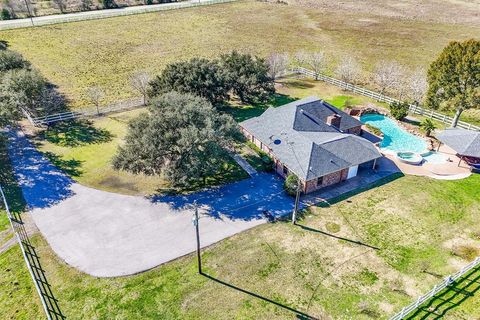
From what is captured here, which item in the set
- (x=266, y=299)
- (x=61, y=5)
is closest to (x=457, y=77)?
(x=266, y=299)

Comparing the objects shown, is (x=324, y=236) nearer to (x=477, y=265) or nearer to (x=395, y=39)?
(x=477, y=265)

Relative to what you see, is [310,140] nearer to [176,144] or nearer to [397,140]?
[176,144]

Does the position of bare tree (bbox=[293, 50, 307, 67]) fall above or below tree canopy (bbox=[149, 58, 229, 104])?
below

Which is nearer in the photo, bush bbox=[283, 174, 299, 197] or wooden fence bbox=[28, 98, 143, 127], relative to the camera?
bush bbox=[283, 174, 299, 197]

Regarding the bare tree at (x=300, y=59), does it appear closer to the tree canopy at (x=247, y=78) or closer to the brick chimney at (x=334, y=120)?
the tree canopy at (x=247, y=78)

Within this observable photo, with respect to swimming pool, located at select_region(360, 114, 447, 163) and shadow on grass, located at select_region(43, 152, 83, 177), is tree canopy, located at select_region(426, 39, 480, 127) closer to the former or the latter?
swimming pool, located at select_region(360, 114, 447, 163)

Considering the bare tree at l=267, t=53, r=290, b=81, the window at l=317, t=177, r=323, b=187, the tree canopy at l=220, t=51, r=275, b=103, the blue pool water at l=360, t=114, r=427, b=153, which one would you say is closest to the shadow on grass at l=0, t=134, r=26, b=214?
the tree canopy at l=220, t=51, r=275, b=103

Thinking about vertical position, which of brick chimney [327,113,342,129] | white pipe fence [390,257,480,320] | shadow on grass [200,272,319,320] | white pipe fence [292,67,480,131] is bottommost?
shadow on grass [200,272,319,320]

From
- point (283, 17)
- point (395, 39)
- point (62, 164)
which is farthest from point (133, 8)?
point (62, 164)

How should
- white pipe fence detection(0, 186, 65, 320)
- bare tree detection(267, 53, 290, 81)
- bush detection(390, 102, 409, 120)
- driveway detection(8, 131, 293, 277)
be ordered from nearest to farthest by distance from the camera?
white pipe fence detection(0, 186, 65, 320), driveway detection(8, 131, 293, 277), bush detection(390, 102, 409, 120), bare tree detection(267, 53, 290, 81)
